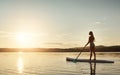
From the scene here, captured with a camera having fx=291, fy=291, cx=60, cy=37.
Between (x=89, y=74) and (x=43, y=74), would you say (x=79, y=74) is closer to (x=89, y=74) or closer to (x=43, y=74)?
(x=89, y=74)

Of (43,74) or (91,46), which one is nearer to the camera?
(43,74)

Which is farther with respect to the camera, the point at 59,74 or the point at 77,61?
the point at 77,61

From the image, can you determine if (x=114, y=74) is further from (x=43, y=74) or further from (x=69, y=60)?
(x=69, y=60)

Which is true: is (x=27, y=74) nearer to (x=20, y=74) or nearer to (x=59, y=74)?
(x=20, y=74)

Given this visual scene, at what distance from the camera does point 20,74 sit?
1784 centimetres

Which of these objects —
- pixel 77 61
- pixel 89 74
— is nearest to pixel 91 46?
pixel 77 61

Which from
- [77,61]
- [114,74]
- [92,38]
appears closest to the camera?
[114,74]

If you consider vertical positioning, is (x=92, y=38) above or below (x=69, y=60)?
above

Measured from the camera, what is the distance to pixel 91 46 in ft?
98.8

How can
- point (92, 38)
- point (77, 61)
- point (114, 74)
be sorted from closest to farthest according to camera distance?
point (114, 74) → point (92, 38) → point (77, 61)

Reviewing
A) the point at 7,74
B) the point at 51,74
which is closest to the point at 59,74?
the point at 51,74

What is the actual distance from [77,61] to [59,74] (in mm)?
14889

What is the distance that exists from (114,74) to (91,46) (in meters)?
12.5

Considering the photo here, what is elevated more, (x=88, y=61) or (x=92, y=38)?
(x=92, y=38)
